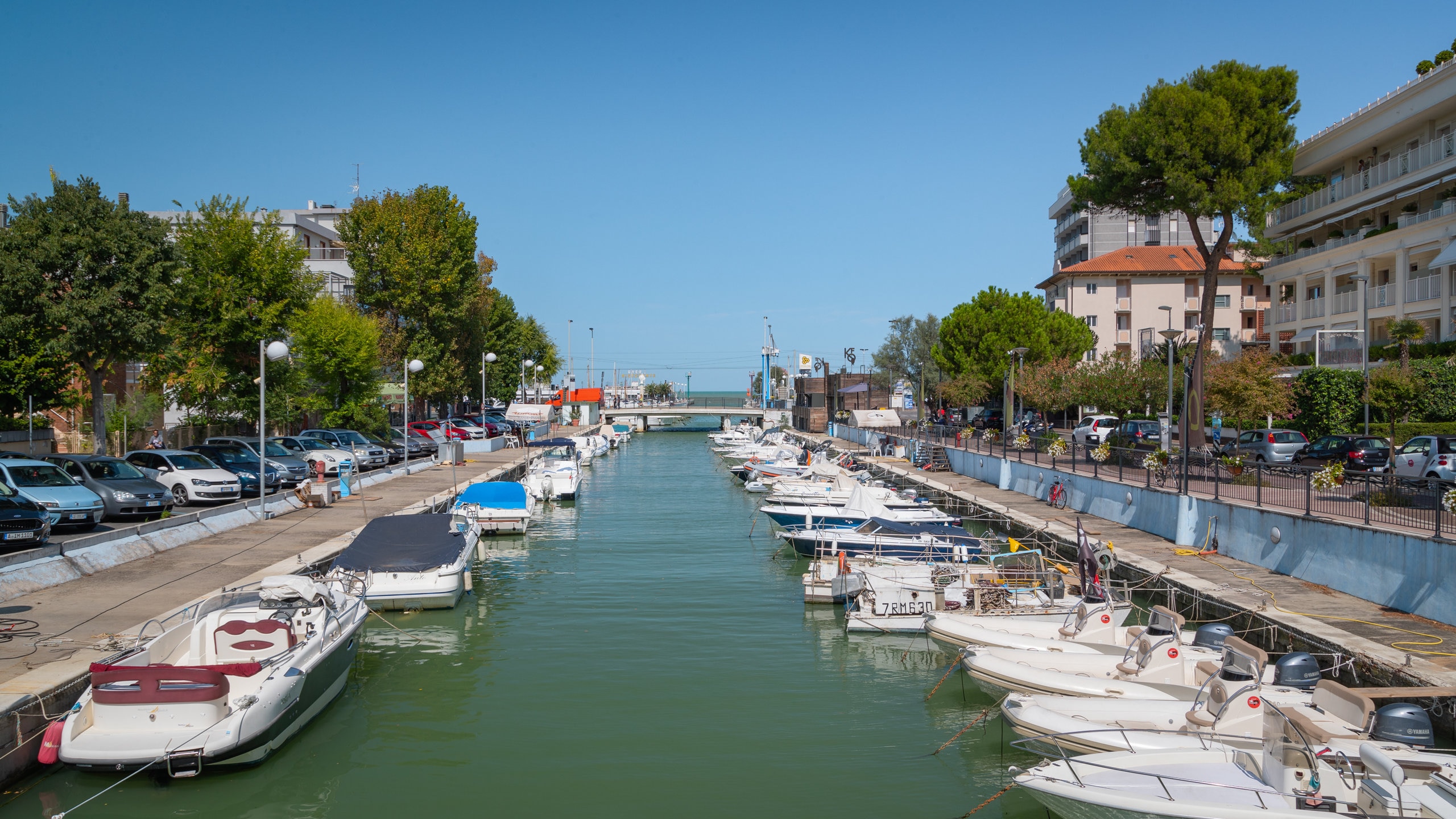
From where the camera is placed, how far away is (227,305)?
35.7m

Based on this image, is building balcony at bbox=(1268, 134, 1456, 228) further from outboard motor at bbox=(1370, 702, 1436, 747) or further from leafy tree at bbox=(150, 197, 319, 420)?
leafy tree at bbox=(150, 197, 319, 420)

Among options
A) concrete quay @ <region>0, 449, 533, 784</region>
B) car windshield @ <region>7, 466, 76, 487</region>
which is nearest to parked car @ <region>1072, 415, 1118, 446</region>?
concrete quay @ <region>0, 449, 533, 784</region>

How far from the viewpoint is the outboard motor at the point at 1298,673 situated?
37.6 ft

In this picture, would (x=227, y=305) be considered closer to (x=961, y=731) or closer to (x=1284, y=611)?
(x=961, y=731)

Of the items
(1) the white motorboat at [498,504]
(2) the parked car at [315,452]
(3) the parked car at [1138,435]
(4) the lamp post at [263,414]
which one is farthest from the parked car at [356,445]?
(3) the parked car at [1138,435]

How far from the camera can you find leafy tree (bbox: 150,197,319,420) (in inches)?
1401

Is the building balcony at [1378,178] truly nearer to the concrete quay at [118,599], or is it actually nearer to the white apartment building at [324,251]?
the concrete quay at [118,599]

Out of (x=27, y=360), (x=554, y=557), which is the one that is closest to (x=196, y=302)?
(x=27, y=360)

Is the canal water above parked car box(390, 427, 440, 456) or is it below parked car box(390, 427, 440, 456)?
below

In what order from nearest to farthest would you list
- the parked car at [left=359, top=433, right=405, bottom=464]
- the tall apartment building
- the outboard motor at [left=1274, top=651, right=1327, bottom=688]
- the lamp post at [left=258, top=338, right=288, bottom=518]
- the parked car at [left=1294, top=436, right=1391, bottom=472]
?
the outboard motor at [left=1274, top=651, right=1327, bottom=688] < the lamp post at [left=258, top=338, right=288, bottom=518] < the parked car at [left=1294, top=436, right=1391, bottom=472] < the parked car at [left=359, top=433, right=405, bottom=464] < the tall apartment building

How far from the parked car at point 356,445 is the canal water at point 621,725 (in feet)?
60.3

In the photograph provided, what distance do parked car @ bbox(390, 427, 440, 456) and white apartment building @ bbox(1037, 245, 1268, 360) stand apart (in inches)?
1887

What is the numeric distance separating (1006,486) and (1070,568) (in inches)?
650

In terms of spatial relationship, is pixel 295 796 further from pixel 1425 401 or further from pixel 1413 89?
pixel 1413 89
